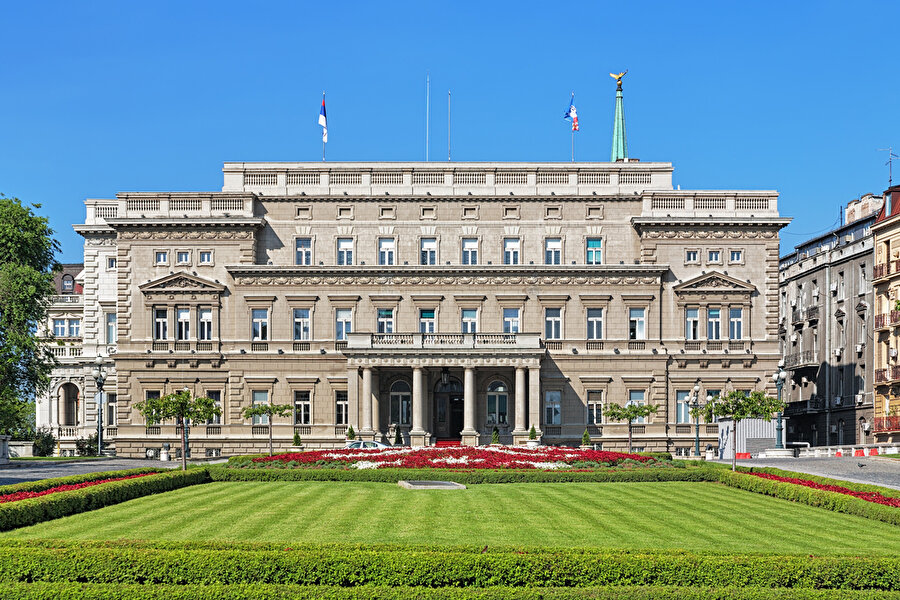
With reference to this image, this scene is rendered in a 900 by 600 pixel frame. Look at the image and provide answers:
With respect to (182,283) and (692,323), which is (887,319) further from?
(182,283)

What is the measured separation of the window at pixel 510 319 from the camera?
71.9m

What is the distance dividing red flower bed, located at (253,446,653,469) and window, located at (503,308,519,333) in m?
20.6

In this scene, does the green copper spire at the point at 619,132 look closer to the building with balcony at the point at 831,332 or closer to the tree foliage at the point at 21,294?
the building with balcony at the point at 831,332

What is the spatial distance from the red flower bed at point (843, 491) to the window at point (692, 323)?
31.4 meters

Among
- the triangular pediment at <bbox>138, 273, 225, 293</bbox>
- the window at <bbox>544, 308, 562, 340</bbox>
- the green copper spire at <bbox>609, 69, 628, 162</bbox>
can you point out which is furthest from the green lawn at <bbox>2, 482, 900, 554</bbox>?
the green copper spire at <bbox>609, 69, 628, 162</bbox>

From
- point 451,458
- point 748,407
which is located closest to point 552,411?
point 748,407

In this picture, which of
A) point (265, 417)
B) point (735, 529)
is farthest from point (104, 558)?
point (265, 417)

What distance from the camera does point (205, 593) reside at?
19516 millimetres

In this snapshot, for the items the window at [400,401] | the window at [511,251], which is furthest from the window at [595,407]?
the window at [400,401]

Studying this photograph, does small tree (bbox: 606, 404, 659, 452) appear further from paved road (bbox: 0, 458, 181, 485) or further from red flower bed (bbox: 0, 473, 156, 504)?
red flower bed (bbox: 0, 473, 156, 504)

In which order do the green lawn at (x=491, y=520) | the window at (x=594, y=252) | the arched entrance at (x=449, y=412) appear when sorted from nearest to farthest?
the green lawn at (x=491, y=520), the arched entrance at (x=449, y=412), the window at (x=594, y=252)

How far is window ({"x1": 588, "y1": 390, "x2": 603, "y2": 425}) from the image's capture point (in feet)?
232

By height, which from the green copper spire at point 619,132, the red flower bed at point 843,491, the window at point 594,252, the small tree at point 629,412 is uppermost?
the green copper spire at point 619,132

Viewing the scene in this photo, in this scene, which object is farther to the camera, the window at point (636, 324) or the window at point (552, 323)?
the window at point (552, 323)
